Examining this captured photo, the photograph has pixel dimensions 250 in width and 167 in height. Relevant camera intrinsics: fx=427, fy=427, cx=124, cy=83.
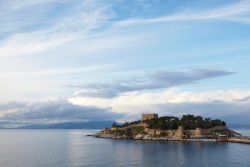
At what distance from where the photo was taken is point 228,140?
191m

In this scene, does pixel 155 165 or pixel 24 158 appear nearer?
pixel 155 165

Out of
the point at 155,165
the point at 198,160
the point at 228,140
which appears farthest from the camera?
the point at 228,140

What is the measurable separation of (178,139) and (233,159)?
8847 centimetres

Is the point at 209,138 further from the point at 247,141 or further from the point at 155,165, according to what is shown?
the point at 155,165

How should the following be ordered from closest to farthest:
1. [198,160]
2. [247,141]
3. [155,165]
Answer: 1. [155,165]
2. [198,160]
3. [247,141]

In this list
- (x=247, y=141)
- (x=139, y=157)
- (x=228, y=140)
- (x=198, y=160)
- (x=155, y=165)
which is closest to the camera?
(x=155, y=165)

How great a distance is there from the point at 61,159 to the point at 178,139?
317ft

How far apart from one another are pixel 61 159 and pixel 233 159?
44122 millimetres

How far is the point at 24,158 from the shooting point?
112438 millimetres

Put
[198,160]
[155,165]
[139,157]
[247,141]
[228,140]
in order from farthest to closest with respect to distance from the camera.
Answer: [228,140] → [247,141] → [139,157] → [198,160] → [155,165]

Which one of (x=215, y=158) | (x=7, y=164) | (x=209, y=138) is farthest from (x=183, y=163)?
(x=209, y=138)

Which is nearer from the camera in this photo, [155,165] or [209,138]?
[155,165]

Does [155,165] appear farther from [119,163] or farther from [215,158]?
[215,158]

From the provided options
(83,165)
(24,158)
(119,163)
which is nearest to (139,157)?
(119,163)
